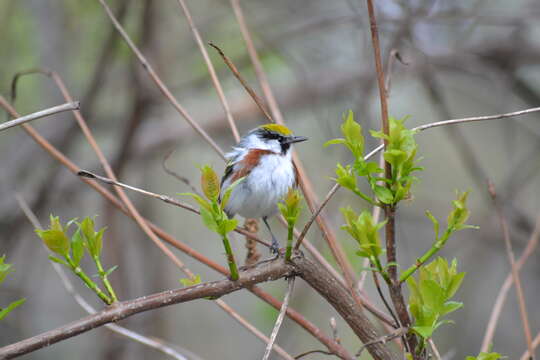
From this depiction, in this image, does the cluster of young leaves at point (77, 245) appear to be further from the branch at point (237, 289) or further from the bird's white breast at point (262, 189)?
the bird's white breast at point (262, 189)

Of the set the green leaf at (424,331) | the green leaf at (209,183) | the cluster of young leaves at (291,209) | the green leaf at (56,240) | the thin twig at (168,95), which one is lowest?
the green leaf at (424,331)

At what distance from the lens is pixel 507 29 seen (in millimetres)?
5051

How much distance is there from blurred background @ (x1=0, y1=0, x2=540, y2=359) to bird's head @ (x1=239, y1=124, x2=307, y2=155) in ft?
1.39

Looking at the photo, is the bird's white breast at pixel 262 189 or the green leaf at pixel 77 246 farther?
the bird's white breast at pixel 262 189

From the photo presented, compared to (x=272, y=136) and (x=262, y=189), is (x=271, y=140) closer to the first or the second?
(x=272, y=136)

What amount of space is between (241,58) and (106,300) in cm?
345

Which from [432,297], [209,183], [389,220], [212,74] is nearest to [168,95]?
[212,74]

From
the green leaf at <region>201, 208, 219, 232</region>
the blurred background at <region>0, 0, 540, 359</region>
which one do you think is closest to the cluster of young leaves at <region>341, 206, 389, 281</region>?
the green leaf at <region>201, 208, 219, 232</region>

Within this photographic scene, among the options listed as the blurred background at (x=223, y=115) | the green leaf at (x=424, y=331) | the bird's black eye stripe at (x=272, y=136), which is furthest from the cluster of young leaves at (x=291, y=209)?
the blurred background at (x=223, y=115)

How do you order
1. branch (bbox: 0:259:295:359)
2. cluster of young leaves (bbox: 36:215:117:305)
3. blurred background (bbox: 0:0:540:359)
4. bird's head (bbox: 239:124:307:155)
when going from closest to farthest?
1. branch (bbox: 0:259:295:359)
2. cluster of young leaves (bbox: 36:215:117:305)
3. bird's head (bbox: 239:124:307:155)
4. blurred background (bbox: 0:0:540:359)

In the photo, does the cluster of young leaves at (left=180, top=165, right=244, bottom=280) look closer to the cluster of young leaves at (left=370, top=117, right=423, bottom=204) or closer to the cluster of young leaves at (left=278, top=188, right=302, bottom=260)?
the cluster of young leaves at (left=278, top=188, right=302, bottom=260)

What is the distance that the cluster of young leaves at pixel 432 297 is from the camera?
1.24 m

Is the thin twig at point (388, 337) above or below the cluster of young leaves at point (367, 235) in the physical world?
below

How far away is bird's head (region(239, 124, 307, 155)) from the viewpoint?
3031mm
